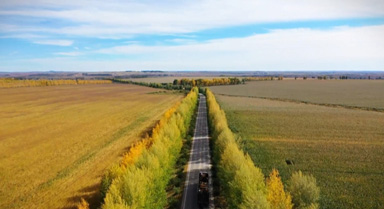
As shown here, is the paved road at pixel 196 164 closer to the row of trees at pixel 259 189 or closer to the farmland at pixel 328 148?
the row of trees at pixel 259 189

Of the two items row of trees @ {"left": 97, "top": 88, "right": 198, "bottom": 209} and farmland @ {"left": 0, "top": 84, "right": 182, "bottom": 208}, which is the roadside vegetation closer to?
row of trees @ {"left": 97, "top": 88, "right": 198, "bottom": 209}

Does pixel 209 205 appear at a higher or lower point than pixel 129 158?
lower

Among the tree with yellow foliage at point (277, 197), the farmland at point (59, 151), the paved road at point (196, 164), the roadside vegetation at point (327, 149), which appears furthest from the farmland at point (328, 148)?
the farmland at point (59, 151)

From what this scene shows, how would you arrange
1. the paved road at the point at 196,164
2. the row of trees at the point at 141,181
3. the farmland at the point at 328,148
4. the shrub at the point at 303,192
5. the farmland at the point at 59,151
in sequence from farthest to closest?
1. the farmland at the point at 328,148
2. the farmland at the point at 59,151
3. the paved road at the point at 196,164
4. the shrub at the point at 303,192
5. the row of trees at the point at 141,181

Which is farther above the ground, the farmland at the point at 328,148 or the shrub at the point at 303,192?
the shrub at the point at 303,192

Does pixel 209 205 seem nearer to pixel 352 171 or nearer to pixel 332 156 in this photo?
pixel 352 171

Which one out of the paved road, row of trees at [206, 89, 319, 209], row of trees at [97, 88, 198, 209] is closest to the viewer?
row of trees at [206, 89, 319, 209]

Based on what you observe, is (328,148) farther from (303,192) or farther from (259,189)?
(259,189)

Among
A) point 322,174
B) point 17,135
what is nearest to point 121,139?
point 17,135

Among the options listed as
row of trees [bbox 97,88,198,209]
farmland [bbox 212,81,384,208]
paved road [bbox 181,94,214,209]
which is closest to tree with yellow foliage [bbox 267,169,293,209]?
paved road [bbox 181,94,214,209]
